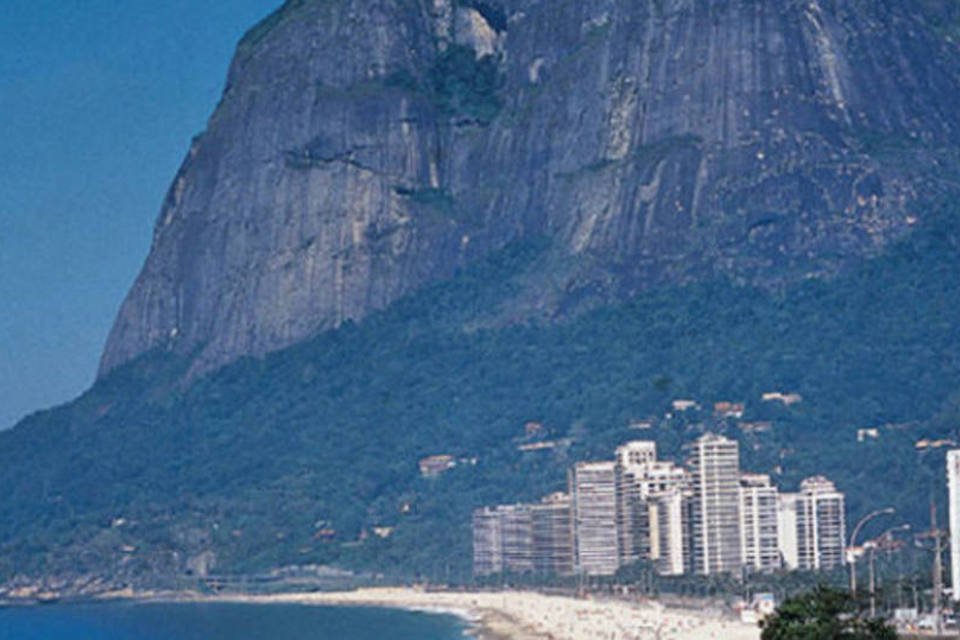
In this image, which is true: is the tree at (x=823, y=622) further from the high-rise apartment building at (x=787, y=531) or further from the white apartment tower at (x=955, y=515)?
the high-rise apartment building at (x=787, y=531)

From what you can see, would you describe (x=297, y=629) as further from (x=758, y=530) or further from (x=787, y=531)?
(x=787, y=531)

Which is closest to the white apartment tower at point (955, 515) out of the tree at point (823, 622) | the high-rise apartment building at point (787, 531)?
the tree at point (823, 622)

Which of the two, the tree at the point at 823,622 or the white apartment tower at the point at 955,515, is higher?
the white apartment tower at the point at 955,515

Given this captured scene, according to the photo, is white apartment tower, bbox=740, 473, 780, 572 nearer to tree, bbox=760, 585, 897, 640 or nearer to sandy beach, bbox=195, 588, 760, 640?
sandy beach, bbox=195, 588, 760, 640

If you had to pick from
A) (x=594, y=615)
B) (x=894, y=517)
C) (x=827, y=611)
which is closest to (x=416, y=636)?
(x=594, y=615)

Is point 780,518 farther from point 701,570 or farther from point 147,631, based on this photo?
point 147,631

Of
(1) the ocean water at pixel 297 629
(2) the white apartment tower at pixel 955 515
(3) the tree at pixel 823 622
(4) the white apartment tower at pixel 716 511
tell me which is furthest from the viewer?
(4) the white apartment tower at pixel 716 511

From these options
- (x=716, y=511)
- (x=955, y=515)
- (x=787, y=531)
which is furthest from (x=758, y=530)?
(x=955, y=515)
